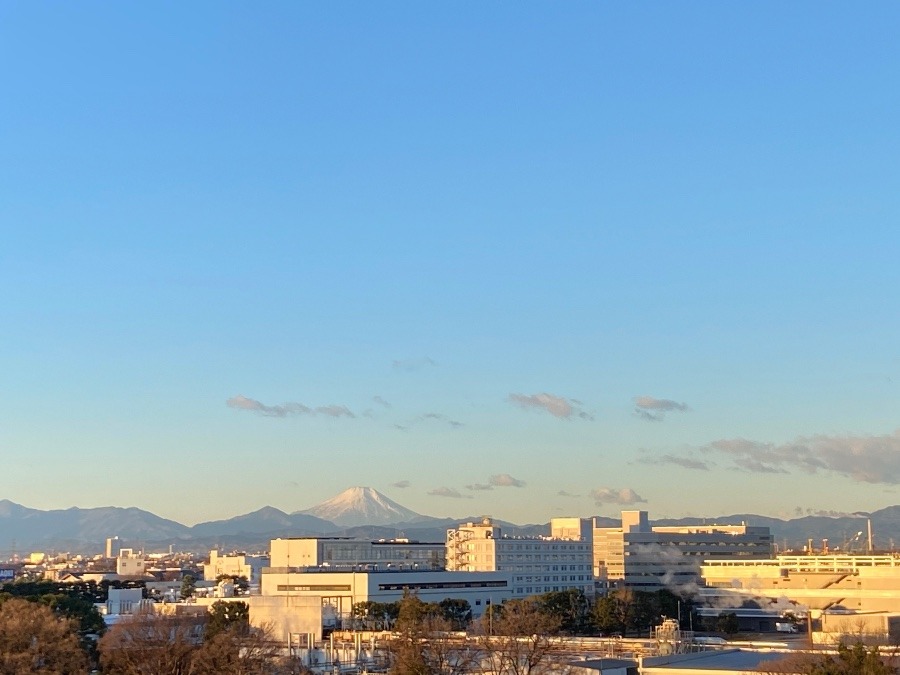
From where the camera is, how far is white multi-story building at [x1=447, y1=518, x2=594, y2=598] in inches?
4933

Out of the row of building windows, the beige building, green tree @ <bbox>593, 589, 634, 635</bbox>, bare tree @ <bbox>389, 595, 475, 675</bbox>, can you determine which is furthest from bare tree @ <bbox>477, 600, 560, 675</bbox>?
the beige building

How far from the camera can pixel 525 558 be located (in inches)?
5017

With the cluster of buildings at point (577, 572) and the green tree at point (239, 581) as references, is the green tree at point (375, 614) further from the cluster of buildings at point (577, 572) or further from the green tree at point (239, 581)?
the green tree at point (239, 581)

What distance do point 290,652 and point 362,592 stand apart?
148 feet

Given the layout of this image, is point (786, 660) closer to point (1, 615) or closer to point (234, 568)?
point (1, 615)

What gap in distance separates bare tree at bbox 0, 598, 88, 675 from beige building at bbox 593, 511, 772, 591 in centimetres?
9889

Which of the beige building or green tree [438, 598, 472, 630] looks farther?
the beige building

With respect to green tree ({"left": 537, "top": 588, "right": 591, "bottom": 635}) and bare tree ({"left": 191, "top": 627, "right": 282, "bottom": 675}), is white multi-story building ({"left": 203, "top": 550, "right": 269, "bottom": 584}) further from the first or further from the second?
bare tree ({"left": 191, "top": 627, "right": 282, "bottom": 675})

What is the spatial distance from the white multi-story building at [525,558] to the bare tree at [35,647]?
261ft

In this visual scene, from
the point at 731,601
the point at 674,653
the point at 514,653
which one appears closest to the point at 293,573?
the point at 731,601

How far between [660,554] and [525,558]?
21.3 m

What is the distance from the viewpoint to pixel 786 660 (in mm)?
42938

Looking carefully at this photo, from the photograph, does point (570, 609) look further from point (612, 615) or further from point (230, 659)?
point (230, 659)

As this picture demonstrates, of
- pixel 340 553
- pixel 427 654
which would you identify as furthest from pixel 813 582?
pixel 427 654
